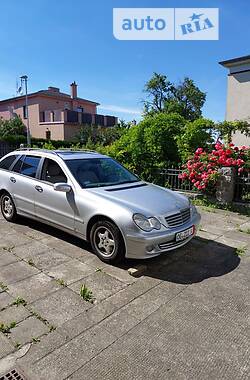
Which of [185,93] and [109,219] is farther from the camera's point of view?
A: [185,93]

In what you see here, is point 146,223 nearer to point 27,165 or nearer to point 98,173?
point 98,173

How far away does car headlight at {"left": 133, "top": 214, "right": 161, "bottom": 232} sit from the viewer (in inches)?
142

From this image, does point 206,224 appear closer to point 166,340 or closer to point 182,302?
point 182,302

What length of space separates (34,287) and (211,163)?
18.5 feet

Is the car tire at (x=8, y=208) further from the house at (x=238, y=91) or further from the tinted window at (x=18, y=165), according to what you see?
the house at (x=238, y=91)

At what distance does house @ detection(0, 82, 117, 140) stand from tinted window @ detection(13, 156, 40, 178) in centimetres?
2888

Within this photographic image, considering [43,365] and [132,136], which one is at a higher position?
[132,136]

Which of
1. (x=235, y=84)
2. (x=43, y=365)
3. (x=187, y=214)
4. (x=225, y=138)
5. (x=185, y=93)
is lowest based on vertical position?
(x=43, y=365)

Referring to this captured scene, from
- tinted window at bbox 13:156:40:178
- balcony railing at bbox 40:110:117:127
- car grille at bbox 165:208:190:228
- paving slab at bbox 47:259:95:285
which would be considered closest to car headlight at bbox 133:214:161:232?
car grille at bbox 165:208:190:228

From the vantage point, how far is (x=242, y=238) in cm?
521

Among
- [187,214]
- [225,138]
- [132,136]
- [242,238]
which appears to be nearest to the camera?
[187,214]

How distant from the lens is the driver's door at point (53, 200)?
434 centimetres

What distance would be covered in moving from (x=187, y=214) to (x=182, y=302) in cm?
142

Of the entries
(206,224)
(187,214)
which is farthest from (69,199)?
(206,224)
